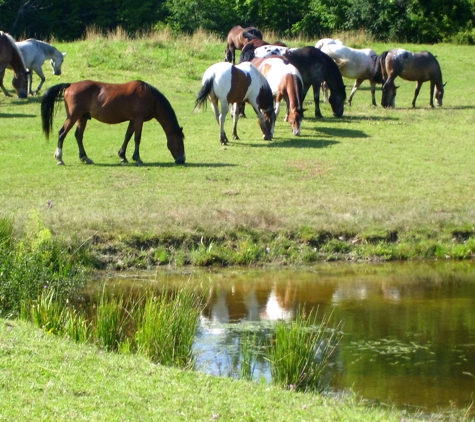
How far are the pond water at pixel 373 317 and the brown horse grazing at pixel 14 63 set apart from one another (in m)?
15.0

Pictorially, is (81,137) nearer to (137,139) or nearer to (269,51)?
(137,139)

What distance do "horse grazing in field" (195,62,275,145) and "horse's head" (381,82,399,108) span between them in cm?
632

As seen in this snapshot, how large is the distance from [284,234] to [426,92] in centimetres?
1840

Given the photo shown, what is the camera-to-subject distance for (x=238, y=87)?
2023 centimetres

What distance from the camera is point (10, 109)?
2511cm

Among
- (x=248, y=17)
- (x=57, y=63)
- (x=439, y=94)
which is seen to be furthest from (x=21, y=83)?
(x=248, y=17)

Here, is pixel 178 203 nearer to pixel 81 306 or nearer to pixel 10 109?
pixel 81 306

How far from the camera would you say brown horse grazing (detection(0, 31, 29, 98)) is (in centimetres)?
2548

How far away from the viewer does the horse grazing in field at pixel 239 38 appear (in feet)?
105

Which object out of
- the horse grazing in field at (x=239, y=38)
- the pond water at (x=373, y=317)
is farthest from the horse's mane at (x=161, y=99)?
the horse grazing in field at (x=239, y=38)

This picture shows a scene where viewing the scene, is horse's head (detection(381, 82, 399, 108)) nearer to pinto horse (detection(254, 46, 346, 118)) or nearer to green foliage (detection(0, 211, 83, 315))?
pinto horse (detection(254, 46, 346, 118))

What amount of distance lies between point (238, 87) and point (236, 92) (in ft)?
0.41

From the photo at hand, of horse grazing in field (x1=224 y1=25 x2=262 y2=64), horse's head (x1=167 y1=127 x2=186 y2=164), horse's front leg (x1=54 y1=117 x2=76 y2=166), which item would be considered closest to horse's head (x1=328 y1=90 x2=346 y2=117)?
horse's head (x1=167 y1=127 x2=186 y2=164)

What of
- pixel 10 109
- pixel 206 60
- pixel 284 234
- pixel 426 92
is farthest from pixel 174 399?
pixel 206 60
